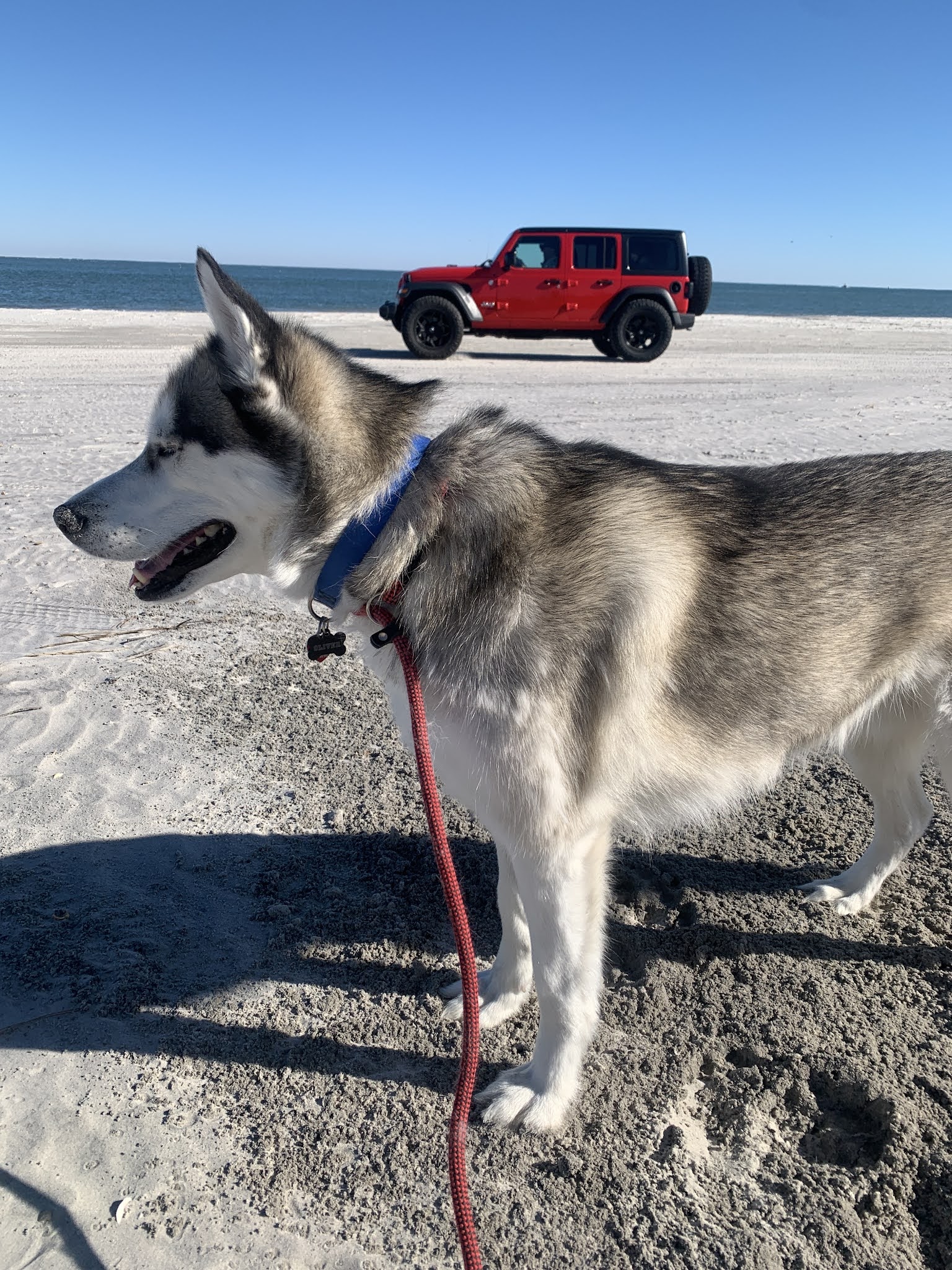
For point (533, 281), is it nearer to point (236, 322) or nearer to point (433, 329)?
point (433, 329)

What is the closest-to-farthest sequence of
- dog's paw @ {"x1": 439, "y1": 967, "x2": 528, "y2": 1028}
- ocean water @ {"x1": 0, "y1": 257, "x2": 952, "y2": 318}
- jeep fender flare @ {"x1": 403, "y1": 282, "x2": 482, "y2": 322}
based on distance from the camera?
dog's paw @ {"x1": 439, "y1": 967, "x2": 528, "y2": 1028} → jeep fender flare @ {"x1": 403, "y1": 282, "x2": 482, "y2": 322} → ocean water @ {"x1": 0, "y1": 257, "x2": 952, "y2": 318}

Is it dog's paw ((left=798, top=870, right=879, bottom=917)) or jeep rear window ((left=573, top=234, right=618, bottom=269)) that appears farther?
jeep rear window ((left=573, top=234, right=618, bottom=269))

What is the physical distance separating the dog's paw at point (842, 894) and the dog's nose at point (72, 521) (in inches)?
107

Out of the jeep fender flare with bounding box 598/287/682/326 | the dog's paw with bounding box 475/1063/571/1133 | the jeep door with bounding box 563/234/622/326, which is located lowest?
the dog's paw with bounding box 475/1063/571/1133

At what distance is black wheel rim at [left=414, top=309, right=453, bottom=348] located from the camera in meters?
17.4

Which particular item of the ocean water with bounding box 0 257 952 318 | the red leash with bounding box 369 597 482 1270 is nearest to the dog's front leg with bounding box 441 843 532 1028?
the red leash with bounding box 369 597 482 1270

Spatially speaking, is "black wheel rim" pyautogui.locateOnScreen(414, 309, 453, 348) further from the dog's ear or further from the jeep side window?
the dog's ear

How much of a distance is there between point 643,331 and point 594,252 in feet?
6.17

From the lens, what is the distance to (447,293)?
1764cm

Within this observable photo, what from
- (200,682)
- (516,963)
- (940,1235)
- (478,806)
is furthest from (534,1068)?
(200,682)

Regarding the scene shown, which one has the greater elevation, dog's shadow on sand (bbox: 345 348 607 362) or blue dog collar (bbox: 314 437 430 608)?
blue dog collar (bbox: 314 437 430 608)

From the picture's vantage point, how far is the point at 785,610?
239 centimetres

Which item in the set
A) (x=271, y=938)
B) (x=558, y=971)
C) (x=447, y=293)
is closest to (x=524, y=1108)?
(x=558, y=971)

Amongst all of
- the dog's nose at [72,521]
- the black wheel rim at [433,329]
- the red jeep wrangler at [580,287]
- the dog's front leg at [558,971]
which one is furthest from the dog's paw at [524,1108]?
the red jeep wrangler at [580,287]
